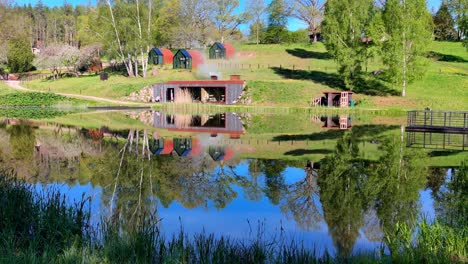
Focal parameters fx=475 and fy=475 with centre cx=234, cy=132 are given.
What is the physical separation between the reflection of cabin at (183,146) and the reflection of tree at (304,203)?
6524mm

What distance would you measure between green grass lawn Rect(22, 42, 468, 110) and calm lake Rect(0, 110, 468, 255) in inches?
727

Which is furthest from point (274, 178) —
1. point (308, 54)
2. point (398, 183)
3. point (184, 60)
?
point (308, 54)

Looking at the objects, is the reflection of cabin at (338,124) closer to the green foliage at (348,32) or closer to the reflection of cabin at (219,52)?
the green foliage at (348,32)

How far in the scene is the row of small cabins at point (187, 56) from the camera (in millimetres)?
65375

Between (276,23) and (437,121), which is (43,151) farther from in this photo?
(276,23)

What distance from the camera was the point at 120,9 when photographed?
62500mm

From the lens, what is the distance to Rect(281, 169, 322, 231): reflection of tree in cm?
993

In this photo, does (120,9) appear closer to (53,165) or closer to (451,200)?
(53,165)

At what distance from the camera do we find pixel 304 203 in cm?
1140

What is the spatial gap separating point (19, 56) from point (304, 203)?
8270 centimetres

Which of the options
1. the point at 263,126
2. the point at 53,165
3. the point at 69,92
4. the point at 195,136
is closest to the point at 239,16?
the point at 69,92

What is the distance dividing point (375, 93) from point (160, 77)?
84.7ft

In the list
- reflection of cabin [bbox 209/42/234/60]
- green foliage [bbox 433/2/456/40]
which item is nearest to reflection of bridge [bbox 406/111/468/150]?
reflection of cabin [bbox 209/42/234/60]

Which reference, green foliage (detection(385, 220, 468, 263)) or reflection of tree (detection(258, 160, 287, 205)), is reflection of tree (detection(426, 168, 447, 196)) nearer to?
reflection of tree (detection(258, 160, 287, 205))
